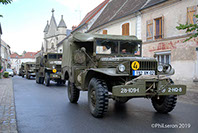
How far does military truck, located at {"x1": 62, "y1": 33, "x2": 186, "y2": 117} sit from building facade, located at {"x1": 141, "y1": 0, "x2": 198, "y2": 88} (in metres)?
7.79

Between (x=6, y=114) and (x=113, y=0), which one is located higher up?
(x=113, y=0)

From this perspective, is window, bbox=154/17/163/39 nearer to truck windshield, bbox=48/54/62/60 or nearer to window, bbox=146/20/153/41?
window, bbox=146/20/153/41

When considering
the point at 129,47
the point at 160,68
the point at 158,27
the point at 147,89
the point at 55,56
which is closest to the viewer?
the point at 147,89

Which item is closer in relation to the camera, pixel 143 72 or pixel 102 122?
pixel 102 122

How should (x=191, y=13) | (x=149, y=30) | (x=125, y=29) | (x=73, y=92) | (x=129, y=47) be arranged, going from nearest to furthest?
(x=129, y=47), (x=73, y=92), (x=191, y=13), (x=149, y=30), (x=125, y=29)

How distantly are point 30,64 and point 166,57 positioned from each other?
18.0 meters

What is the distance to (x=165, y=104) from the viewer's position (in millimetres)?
5789

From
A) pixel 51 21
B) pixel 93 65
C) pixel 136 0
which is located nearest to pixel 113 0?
pixel 136 0

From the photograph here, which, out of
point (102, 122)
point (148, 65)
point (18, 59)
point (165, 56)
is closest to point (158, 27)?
point (165, 56)

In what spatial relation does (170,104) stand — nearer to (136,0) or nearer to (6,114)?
(6,114)

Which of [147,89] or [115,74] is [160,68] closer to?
[147,89]

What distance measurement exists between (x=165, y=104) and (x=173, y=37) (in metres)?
9.96

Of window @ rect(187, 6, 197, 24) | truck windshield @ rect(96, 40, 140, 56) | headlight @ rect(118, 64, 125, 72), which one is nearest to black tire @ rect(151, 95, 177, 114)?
headlight @ rect(118, 64, 125, 72)

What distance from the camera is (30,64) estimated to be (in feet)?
90.4
